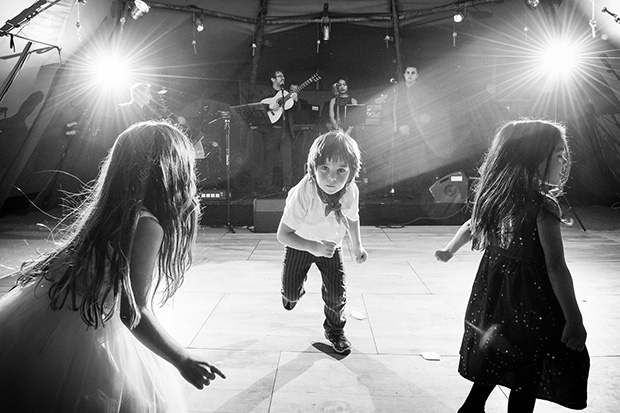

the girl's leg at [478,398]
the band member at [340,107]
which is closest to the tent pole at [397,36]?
the band member at [340,107]

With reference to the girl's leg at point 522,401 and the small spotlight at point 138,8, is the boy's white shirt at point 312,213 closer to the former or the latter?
the girl's leg at point 522,401

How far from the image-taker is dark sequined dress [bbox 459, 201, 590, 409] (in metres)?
1.41

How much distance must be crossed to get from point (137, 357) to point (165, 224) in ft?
1.27

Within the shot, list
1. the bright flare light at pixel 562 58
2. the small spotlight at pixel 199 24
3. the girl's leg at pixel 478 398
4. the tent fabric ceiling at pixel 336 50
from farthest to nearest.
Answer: the small spotlight at pixel 199 24 → the tent fabric ceiling at pixel 336 50 → the bright flare light at pixel 562 58 → the girl's leg at pixel 478 398

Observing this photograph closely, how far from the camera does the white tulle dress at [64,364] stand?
1034 millimetres

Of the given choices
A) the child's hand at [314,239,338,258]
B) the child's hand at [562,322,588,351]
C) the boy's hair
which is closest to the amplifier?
the boy's hair

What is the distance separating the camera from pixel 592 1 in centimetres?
550

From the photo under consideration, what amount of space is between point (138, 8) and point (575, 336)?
664cm

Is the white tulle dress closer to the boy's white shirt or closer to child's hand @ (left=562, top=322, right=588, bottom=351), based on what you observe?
the boy's white shirt

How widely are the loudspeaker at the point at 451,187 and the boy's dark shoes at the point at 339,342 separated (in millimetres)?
4769

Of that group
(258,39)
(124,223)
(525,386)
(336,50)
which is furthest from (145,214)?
(336,50)

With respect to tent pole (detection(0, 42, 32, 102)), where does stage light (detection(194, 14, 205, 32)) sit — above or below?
above

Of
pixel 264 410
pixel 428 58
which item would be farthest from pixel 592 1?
pixel 264 410

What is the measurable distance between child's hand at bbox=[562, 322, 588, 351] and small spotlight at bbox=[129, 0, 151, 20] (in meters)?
6.29
